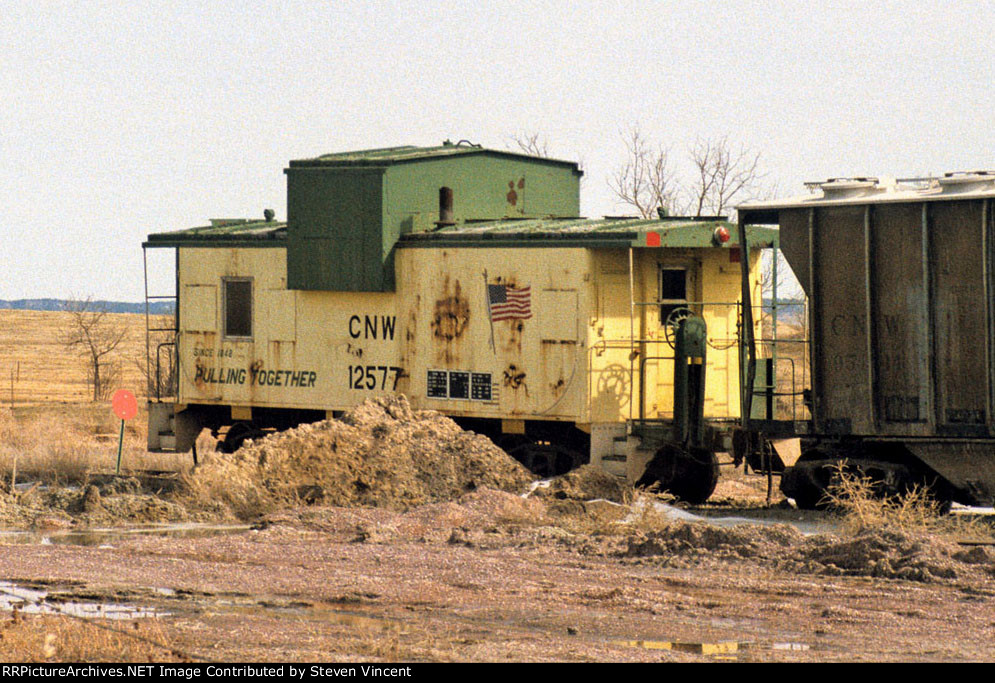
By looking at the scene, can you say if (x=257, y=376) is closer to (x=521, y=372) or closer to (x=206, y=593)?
(x=521, y=372)

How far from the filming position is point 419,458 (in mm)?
17719

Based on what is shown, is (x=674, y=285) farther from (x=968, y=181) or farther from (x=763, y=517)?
(x=968, y=181)

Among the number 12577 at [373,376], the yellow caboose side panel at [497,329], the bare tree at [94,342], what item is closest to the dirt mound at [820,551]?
the yellow caboose side panel at [497,329]

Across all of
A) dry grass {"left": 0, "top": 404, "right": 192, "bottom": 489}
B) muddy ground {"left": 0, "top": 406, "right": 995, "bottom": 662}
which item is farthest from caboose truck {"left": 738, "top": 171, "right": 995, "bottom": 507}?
dry grass {"left": 0, "top": 404, "right": 192, "bottom": 489}

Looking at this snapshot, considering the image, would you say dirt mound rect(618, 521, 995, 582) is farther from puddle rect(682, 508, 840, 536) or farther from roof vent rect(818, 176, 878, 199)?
roof vent rect(818, 176, 878, 199)

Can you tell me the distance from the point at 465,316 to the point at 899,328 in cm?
559

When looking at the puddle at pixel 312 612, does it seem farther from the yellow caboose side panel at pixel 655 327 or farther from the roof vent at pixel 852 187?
the roof vent at pixel 852 187

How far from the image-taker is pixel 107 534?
15.8 metres

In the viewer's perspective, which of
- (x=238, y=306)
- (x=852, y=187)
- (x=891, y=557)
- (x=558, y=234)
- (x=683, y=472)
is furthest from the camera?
(x=238, y=306)

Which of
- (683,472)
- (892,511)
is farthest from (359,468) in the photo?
(892,511)

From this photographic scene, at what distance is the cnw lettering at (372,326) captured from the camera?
1966 centimetres

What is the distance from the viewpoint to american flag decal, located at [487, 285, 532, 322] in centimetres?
1852

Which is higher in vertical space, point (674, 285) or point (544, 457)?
point (674, 285)

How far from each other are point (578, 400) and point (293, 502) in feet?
11.8
